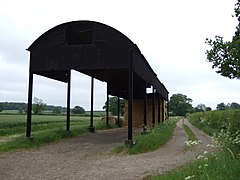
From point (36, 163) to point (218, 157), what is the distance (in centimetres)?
640

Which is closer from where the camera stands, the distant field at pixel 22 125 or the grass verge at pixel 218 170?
the grass verge at pixel 218 170

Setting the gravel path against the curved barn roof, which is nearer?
the gravel path

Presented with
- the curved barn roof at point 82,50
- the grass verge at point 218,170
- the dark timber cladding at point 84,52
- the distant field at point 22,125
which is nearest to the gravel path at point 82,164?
the grass verge at point 218,170

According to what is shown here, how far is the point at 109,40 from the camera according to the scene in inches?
595

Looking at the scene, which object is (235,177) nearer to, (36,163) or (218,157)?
(218,157)

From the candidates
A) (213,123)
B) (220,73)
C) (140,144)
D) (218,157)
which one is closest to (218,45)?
(220,73)

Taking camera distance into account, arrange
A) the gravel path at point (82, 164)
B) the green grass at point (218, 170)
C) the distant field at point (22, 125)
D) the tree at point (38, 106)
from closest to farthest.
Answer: the green grass at point (218, 170)
the gravel path at point (82, 164)
the distant field at point (22, 125)
the tree at point (38, 106)

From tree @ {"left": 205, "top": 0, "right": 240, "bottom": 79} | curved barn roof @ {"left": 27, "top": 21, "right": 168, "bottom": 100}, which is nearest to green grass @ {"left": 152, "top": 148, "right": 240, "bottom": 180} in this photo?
tree @ {"left": 205, "top": 0, "right": 240, "bottom": 79}

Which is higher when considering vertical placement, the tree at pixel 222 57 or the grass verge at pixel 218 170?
the tree at pixel 222 57

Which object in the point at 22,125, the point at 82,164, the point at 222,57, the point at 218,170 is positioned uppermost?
the point at 222,57

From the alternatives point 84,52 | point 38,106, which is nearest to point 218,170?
point 84,52

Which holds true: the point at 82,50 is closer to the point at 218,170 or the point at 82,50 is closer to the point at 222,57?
the point at 222,57

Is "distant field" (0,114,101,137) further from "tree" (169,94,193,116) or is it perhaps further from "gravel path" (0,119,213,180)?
"tree" (169,94,193,116)

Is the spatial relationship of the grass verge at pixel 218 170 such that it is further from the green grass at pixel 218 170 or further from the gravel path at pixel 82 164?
the gravel path at pixel 82 164
